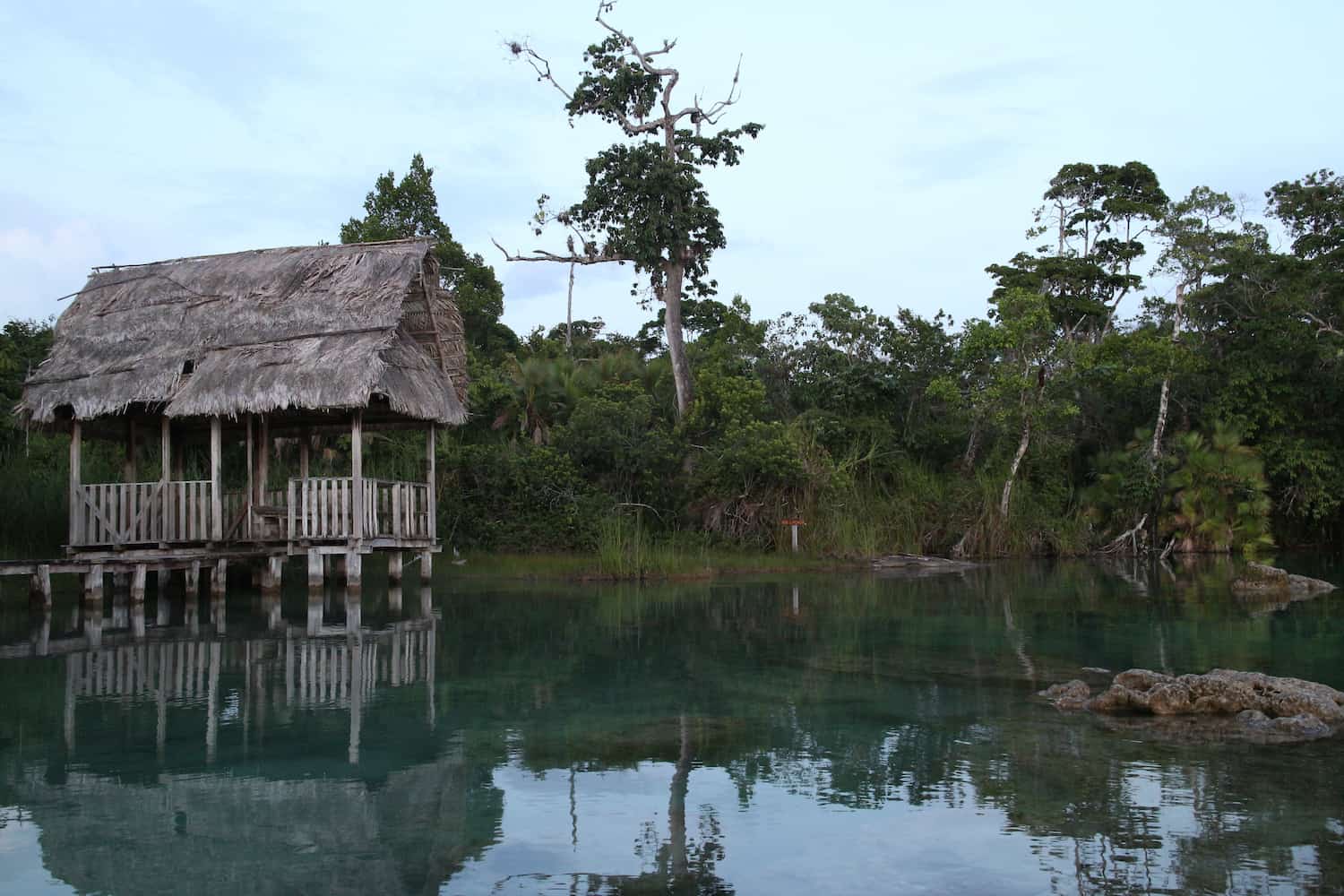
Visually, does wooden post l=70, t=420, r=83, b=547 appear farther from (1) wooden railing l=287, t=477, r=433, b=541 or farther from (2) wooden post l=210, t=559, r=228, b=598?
(1) wooden railing l=287, t=477, r=433, b=541

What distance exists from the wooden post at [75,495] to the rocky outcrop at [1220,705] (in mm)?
11811

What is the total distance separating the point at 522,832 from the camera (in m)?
5.06

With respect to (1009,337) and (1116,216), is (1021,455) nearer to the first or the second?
(1009,337)

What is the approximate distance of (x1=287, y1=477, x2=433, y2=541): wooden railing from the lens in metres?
14.2

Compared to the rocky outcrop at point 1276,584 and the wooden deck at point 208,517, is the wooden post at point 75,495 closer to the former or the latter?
the wooden deck at point 208,517

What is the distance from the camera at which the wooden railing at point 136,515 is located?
1433cm

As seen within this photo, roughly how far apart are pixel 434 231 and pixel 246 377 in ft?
57.4

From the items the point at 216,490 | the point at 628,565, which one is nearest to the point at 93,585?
the point at 216,490

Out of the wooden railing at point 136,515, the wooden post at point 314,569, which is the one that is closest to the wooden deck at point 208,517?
the wooden railing at point 136,515

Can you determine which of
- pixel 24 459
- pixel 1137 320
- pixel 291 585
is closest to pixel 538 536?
pixel 291 585

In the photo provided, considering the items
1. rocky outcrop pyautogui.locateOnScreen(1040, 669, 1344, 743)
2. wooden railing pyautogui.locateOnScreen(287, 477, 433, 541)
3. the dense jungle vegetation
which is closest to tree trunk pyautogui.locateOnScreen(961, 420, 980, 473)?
the dense jungle vegetation

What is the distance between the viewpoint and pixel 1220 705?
7047 millimetres

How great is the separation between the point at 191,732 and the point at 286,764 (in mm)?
1122

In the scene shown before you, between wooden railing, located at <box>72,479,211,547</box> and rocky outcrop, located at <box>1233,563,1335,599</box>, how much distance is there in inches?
526
